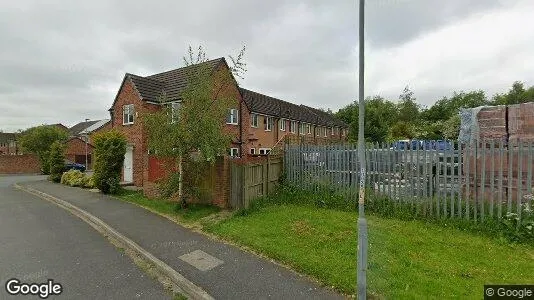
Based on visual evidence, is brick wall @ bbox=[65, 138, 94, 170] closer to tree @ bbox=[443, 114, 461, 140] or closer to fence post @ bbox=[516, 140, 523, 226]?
tree @ bbox=[443, 114, 461, 140]

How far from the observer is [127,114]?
19.7 meters

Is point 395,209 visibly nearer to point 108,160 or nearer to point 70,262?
point 70,262

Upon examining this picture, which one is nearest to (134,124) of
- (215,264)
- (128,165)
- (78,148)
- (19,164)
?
(128,165)

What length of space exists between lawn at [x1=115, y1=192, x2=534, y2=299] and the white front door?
12.7 meters

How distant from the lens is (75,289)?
4801mm

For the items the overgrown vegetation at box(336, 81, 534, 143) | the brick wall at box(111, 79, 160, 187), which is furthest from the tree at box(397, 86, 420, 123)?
the brick wall at box(111, 79, 160, 187)

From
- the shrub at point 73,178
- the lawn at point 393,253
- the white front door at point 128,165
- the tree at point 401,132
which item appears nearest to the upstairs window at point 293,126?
the tree at point 401,132

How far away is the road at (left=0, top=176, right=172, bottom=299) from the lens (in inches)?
189

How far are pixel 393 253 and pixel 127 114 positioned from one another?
18.5 m

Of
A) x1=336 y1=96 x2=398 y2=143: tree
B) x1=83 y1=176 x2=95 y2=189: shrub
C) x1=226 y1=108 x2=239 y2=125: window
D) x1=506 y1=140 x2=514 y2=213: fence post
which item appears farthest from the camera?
x1=336 y1=96 x2=398 y2=143: tree

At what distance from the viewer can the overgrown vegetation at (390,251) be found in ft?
14.8

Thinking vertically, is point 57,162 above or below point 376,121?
below

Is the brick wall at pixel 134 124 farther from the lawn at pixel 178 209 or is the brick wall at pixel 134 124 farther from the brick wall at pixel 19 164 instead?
the brick wall at pixel 19 164

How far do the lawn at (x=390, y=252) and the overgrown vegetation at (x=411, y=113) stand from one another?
26822mm
